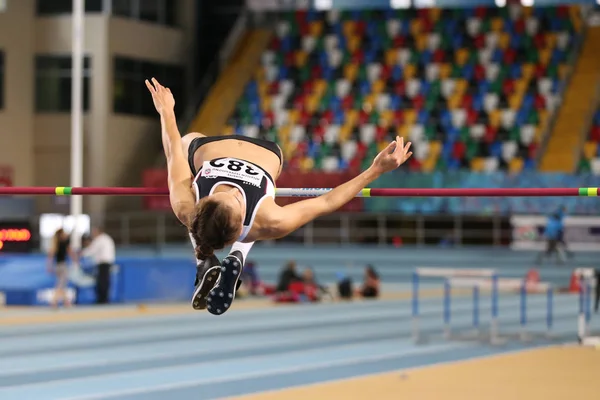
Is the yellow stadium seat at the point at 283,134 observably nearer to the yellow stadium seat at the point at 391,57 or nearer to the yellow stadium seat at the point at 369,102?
the yellow stadium seat at the point at 369,102

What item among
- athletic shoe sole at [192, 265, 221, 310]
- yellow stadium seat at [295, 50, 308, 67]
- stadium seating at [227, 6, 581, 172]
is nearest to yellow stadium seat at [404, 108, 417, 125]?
stadium seating at [227, 6, 581, 172]

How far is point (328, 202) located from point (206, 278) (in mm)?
667

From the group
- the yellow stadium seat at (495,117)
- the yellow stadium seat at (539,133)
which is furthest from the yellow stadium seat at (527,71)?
the yellow stadium seat at (539,133)

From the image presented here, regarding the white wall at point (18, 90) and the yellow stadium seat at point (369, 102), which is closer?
the white wall at point (18, 90)

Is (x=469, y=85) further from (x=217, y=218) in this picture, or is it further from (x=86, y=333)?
(x=217, y=218)

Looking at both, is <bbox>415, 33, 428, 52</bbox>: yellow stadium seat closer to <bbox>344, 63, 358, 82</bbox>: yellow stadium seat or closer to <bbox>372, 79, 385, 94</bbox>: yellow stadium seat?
<bbox>372, 79, 385, 94</bbox>: yellow stadium seat

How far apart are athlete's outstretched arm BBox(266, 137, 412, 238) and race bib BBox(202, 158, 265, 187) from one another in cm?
18

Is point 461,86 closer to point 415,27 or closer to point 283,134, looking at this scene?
point 415,27

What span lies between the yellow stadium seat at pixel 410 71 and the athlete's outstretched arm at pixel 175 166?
23224 millimetres

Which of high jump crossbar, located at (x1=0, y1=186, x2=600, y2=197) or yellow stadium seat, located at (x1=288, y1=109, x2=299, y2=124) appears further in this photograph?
yellow stadium seat, located at (x1=288, y1=109, x2=299, y2=124)

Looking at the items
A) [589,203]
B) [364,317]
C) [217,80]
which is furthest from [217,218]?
[217,80]

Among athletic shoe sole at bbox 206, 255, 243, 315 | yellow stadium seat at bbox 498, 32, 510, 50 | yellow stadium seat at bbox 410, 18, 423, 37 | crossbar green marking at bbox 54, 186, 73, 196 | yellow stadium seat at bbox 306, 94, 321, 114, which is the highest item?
yellow stadium seat at bbox 410, 18, 423, 37

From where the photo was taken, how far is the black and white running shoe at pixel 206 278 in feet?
19.7

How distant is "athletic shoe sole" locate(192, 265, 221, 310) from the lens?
600 centimetres
